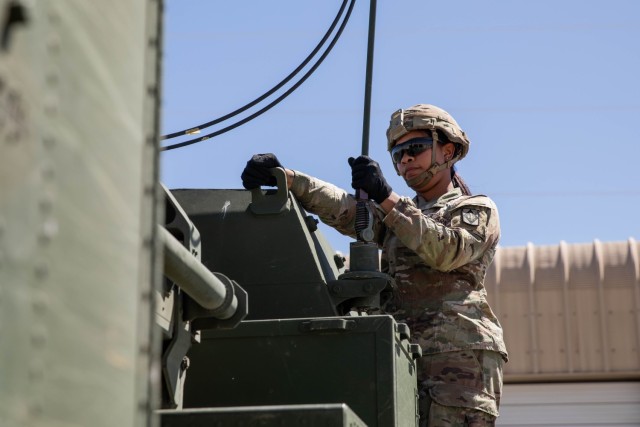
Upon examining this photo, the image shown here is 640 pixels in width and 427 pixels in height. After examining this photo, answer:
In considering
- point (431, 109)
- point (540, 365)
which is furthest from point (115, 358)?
point (540, 365)

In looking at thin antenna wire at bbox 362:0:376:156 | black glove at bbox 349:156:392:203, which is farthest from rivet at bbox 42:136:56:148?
thin antenna wire at bbox 362:0:376:156

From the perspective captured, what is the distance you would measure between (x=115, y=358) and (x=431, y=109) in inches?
166

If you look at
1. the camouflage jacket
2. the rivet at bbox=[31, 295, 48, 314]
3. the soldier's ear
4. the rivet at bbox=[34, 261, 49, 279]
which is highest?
the soldier's ear

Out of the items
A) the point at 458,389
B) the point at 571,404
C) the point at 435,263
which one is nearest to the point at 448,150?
the point at 435,263

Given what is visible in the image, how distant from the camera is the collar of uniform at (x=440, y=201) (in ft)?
18.3

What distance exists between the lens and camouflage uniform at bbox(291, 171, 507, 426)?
16.5ft

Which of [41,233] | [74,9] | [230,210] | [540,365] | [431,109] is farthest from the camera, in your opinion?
[540,365]

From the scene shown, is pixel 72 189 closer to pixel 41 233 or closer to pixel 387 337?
pixel 41 233

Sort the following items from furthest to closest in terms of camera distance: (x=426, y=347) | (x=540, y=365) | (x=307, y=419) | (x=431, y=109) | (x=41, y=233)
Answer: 1. (x=540, y=365)
2. (x=431, y=109)
3. (x=426, y=347)
4. (x=307, y=419)
5. (x=41, y=233)

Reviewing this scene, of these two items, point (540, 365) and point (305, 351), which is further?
point (540, 365)

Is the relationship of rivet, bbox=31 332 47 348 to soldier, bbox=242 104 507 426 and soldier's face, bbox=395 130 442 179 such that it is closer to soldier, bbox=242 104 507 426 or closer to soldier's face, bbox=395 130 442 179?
soldier, bbox=242 104 507 426

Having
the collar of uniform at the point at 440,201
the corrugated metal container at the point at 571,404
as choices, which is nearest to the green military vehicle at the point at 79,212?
the collar of uniform at the point at 440,201

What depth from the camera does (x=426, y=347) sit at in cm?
516

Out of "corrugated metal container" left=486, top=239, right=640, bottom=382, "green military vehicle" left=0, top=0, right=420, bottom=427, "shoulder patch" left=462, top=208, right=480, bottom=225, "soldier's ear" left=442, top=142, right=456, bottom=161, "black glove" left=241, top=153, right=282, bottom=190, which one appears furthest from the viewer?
"corrugated metal container" left=486, top=239, right=640, bottom=382
